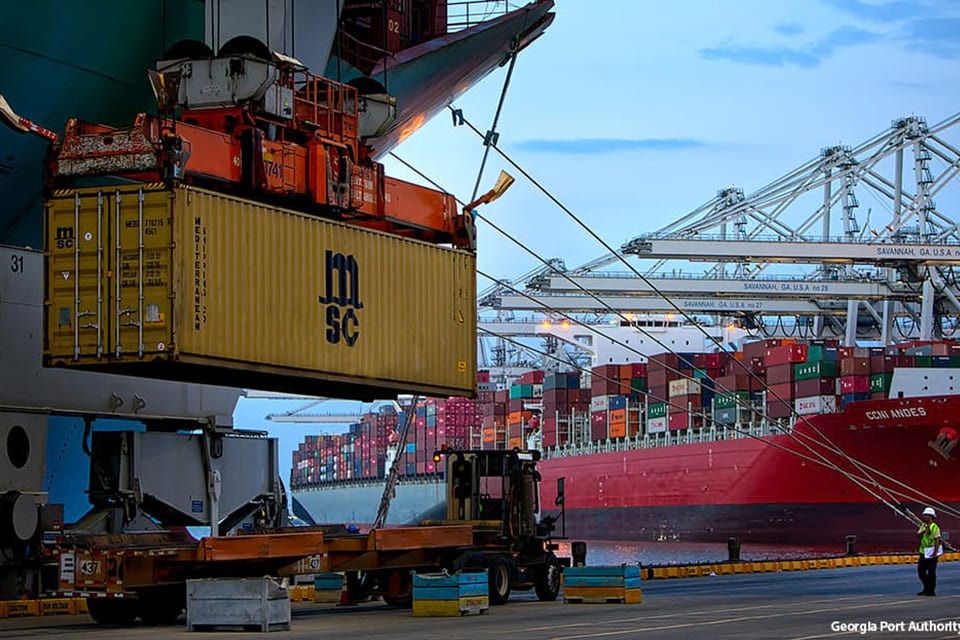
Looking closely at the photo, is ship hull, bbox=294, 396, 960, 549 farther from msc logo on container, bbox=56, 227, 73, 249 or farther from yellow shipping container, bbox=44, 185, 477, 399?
msc logo on container, bbox=56, 227, 73, 249

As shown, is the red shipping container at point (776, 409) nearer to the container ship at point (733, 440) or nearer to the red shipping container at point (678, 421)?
the container ship at point (733, 440)

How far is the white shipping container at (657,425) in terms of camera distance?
5712cm

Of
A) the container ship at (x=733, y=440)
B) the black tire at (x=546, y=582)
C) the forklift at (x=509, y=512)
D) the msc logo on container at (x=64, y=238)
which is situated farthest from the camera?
the container ship at (x=733, y=440)

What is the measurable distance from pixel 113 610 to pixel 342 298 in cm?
510

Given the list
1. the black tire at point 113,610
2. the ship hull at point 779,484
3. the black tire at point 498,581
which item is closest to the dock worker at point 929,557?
the black tire at point 498,581

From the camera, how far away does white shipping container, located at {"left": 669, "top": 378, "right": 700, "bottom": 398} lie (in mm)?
54284

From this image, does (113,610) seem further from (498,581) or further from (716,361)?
(716,361)

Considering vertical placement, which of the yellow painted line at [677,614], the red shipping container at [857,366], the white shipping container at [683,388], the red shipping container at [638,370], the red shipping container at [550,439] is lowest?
the yellow painted line at [677,614]

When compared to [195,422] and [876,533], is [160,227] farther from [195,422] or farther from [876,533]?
[876,533]

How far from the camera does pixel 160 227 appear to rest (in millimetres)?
17297

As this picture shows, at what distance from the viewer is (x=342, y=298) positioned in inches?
795

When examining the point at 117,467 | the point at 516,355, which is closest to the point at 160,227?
the point at 117,467

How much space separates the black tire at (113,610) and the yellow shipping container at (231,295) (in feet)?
8.80

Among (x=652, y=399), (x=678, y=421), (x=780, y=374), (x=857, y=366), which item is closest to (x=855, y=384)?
(x=857, y=366)
